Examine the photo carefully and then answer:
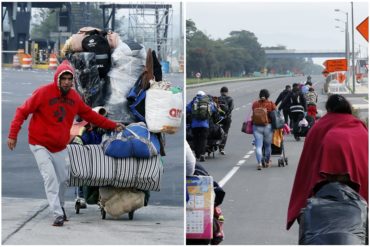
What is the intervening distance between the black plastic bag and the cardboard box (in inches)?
38.1

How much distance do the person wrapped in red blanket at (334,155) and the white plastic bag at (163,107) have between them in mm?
2050

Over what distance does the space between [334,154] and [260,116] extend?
455 inches

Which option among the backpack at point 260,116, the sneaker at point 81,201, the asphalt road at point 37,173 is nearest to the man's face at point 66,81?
the asphalt road at point 37,173

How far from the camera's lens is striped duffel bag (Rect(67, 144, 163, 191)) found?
10.3 m

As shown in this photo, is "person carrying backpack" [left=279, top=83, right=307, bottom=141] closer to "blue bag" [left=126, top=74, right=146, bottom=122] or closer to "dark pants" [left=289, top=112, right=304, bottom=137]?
"dark pants" [left=289, top=112, right=304, bottom=137]

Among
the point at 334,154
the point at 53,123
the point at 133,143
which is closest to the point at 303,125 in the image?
the point at 133,143

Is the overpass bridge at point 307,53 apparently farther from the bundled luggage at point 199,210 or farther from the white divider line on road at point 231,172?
the bundled luggage at point 199,210

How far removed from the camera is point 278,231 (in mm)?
11734

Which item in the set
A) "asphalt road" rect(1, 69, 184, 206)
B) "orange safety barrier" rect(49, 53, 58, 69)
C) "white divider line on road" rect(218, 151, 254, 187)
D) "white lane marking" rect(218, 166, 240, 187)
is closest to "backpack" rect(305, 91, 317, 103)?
"white divider line on road" rect(218, 151, 254, 187)

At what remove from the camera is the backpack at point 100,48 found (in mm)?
10578

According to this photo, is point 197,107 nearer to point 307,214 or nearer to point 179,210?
point 179,210

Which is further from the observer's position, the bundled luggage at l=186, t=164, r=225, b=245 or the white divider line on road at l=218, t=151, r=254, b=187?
the white divider line on road at l=218, t=151, r=254, b=187

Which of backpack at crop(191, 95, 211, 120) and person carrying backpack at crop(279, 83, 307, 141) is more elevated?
backpack at crop(191, 95, 211, 120)

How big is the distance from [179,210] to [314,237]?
4.65m
